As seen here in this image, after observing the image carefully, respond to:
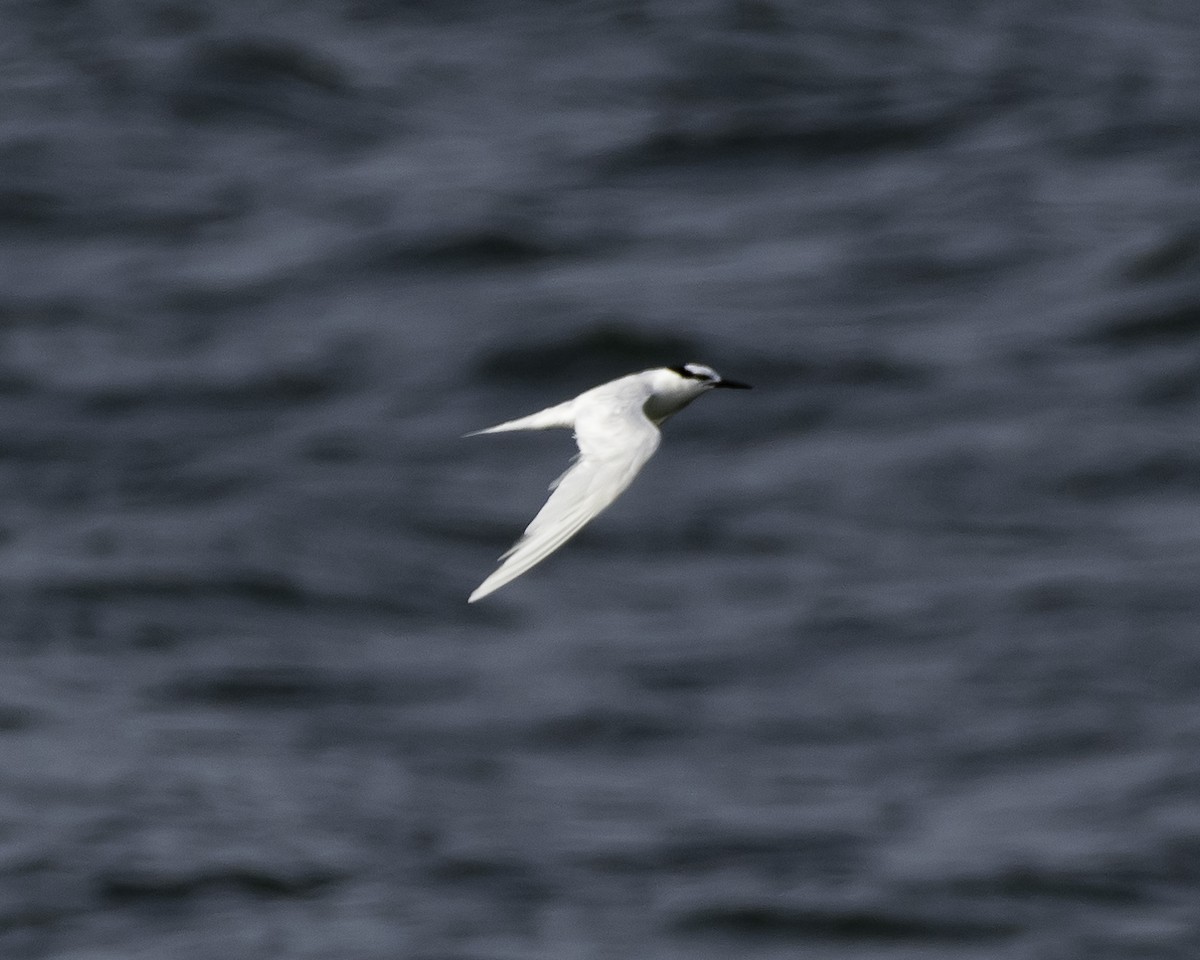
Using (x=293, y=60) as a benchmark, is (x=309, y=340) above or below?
below

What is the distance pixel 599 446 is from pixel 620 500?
15.2 meters

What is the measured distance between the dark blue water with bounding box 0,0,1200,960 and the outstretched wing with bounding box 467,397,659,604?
9.15 metres

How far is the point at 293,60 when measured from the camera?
101 ft

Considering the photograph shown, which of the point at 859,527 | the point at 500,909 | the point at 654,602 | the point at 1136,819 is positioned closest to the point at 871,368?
the point at 859,527

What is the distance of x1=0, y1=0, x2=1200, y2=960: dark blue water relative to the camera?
19.3 m

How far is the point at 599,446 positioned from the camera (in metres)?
9.11

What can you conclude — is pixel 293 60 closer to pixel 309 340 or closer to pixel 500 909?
pixel 309 340

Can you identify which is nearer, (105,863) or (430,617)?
(105,863)

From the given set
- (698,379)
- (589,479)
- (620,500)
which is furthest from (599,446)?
(620,500)

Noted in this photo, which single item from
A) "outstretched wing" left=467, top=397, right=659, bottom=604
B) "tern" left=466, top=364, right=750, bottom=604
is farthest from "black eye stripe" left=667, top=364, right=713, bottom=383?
"outstretched wing" left=467, top=397, right=659, bottom=604

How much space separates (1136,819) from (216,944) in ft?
23.8

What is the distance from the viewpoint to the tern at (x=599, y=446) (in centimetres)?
800

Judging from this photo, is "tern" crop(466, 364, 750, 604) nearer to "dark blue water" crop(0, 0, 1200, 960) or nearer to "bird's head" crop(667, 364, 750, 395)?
"bird's head" crop(667, 364, 750, 395)

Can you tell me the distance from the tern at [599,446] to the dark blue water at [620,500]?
830 cm
